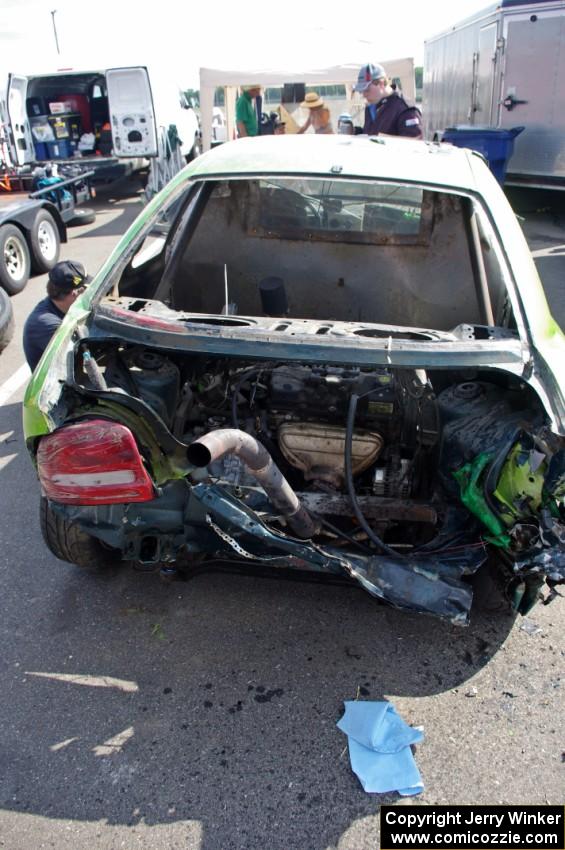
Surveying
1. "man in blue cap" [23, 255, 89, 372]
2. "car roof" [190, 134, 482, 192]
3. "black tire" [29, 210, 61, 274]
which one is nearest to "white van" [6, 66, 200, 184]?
"black tire" [29, 210, 61, 274]

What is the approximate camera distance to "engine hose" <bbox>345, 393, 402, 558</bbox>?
252 cm

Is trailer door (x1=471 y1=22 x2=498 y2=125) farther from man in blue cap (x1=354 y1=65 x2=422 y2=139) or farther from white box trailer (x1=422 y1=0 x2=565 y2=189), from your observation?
man in blue cap (x1=354 y1=65 x2=422 y2=139)

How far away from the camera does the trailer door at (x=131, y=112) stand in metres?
10.7

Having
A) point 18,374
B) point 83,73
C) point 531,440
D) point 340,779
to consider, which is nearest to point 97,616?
point 340,779

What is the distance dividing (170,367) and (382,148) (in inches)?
63.6

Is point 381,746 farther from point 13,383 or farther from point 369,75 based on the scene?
point 369,75

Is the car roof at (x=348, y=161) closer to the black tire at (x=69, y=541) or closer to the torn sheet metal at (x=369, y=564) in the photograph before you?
the torn sheet metal at (x=369, y=564)

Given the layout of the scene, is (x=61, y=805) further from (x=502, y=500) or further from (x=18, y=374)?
(x=18, y=374)

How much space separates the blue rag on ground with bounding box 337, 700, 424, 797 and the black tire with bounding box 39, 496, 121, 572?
1.25m

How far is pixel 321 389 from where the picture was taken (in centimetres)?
288

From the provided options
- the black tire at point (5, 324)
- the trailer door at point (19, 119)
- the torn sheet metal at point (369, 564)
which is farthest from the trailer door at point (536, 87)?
the torn sheet metal at point (369, 564)

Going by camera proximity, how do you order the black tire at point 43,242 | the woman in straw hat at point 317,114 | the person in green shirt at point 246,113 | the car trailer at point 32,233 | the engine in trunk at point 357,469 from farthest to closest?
the person in green shirt at point 246,113
the woman in straw hat at point 317,114
the black tire at point 43,242
the car trailer at point 32,233
the engine in trunk at point 357,469

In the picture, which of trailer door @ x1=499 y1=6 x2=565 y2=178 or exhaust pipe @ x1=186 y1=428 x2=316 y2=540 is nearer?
exhaust pipe @ x1=186 y1=428 x2=316 y2=540

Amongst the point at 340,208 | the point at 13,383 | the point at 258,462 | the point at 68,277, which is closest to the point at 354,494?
the point at 258,462
